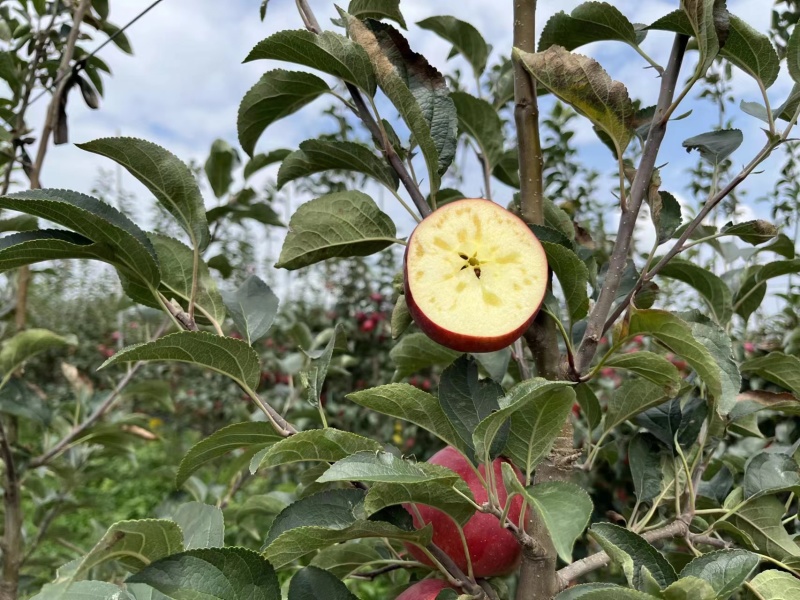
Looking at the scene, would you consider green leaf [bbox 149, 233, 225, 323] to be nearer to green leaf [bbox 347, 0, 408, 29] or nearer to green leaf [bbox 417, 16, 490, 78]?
green leaf [bbox 347, 0, 408, 29]

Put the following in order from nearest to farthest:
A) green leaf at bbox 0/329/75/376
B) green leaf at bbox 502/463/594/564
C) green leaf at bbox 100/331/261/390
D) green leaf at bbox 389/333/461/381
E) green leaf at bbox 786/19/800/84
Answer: green leaf at bbox 502/463/594/564 → green leaf at bbox 100/331/261/390 → green leaf at bbox 786/19/800/84 → green leaf at bbox 389/333/461/381 → green leaf at bbox 0/329/75/376

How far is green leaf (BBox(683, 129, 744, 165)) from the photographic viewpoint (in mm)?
627

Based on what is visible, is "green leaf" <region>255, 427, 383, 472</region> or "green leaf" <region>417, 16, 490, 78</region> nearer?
"green leaf" <region>255, 427, 383, 472</region>

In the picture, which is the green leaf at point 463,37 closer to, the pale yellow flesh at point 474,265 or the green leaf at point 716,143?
the green leaf at point 716,143

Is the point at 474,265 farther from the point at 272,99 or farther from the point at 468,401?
the point at 272,99

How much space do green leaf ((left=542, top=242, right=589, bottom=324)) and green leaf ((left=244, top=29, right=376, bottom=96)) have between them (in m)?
0.20

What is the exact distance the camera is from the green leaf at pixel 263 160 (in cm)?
86

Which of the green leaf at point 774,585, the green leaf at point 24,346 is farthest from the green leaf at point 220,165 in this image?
the green leaf at point 774,585

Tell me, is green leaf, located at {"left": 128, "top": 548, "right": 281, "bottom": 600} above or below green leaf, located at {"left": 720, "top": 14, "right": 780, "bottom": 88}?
below

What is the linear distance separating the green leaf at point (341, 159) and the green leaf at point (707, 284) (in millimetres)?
328

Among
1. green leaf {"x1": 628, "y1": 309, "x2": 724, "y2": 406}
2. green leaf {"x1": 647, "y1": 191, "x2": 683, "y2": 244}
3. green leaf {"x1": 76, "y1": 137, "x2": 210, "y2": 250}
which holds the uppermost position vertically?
green leaf {"x1": 76, "y1": 137, "x2": 210, "y2": 250}

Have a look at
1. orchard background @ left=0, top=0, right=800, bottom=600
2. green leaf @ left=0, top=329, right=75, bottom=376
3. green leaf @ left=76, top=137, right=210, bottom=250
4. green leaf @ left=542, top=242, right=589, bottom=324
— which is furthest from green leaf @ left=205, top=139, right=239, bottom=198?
green leaf @ left=542, top=242, right=589, bottom=324

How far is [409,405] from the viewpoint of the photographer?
47 centimetres

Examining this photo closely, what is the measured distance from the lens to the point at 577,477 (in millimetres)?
1277
